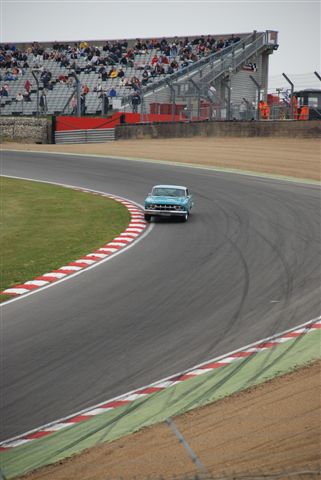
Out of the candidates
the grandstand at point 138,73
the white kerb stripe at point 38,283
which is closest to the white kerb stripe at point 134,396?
the white kerb stripe at point 38,283

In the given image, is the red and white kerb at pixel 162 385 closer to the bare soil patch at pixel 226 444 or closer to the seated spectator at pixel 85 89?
the bare soil patch at pixel 226 444

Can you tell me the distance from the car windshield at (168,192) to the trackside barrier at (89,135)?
23455 mm

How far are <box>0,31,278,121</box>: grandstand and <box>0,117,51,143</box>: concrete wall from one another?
914mm

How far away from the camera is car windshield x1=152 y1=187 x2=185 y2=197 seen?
2317cm

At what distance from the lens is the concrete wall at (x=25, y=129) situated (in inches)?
1887

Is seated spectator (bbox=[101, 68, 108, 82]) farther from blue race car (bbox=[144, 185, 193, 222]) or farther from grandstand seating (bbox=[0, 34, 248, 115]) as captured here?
blue race car (bbox=[144, 185, 193, 222])

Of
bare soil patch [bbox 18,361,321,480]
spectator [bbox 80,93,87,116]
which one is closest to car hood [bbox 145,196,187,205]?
bare soil patch [bbox 18,361,321,480]

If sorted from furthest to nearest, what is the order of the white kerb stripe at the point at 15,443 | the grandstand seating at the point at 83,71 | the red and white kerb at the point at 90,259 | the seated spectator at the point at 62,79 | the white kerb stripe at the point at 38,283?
the seated spectator at the point at 62,79 < the grandstand seating at the point at 83,71 < the white kerb stripe at the point at 38,283 < the red and white kerb at the point at 90,259 < the white kerb stripe at the point at 15,443

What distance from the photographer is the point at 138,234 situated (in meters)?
20.8

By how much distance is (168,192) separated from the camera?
23.2 m

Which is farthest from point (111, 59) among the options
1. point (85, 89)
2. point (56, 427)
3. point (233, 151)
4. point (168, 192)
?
point (56, 427)

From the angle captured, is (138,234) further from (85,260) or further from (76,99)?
(76,99)

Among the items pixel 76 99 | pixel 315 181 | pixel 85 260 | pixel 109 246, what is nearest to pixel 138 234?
pixel 109 246

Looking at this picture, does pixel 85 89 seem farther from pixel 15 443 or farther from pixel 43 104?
pixel 15 443
